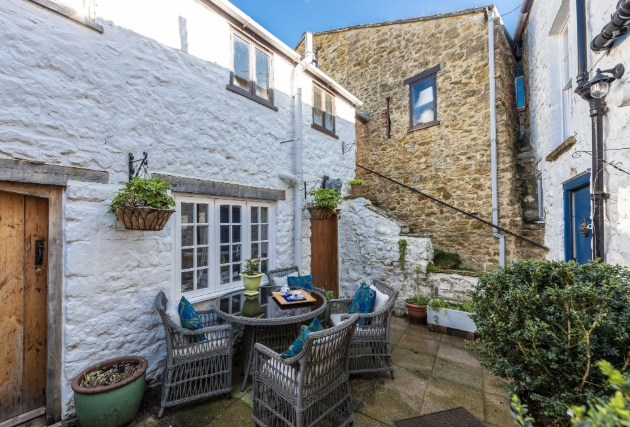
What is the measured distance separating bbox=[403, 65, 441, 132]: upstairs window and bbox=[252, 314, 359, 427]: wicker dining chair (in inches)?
244

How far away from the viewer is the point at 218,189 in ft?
13.4

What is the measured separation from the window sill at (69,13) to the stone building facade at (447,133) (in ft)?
21.6

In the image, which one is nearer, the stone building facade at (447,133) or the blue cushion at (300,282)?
the blue cushion at (300,282)

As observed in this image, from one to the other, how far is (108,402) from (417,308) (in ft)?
15.5

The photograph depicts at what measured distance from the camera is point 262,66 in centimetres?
503

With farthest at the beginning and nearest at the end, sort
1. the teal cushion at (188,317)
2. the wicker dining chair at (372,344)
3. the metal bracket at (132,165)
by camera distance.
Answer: the wicker dining chair at (372,344)
the metal bracket at (132,165)
the teal cushion at (188,317)

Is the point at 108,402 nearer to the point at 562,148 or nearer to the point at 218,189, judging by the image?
the point at 218,189

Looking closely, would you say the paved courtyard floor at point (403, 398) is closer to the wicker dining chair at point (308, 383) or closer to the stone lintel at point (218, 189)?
the wicker dining chair at point (308, 383)

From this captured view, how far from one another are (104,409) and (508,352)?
350 centimetres

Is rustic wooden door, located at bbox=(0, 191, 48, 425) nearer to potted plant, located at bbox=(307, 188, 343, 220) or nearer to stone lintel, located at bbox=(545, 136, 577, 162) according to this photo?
potted plant, located at bbox=(307, 188, 343, 220)

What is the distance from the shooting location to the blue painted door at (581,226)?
3.26 m

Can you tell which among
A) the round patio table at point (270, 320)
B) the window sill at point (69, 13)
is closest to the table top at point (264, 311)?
the round patio table at point (270, 320)

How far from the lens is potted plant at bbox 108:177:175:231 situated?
284cm

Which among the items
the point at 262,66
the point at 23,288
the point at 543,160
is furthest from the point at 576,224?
the point at 23,288
